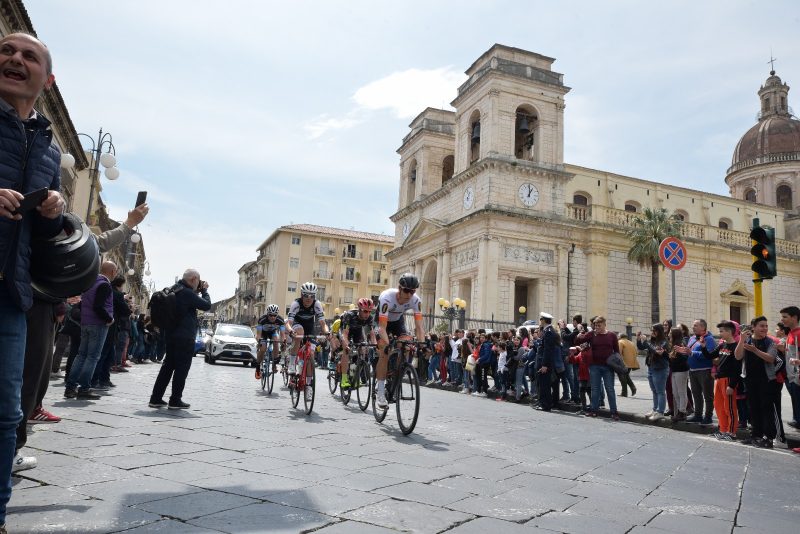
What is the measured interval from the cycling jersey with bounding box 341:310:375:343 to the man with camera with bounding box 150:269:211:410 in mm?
2413

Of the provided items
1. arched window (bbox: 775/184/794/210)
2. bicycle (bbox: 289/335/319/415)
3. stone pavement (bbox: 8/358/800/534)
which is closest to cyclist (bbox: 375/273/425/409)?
stone pavement (bbox: 8/358/800/534)

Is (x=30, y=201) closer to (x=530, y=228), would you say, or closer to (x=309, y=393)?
(x=309, y=393)

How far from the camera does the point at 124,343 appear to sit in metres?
14.8

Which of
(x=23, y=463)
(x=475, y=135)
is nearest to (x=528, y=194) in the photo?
(x=475, y=135)

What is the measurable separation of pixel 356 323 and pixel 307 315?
929 millimetres

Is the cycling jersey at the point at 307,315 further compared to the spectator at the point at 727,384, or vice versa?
the cycling jersey at the point at 307,315

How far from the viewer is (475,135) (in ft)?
121

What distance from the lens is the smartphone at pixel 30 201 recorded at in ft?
8.20

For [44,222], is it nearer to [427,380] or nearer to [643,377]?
[427,380]

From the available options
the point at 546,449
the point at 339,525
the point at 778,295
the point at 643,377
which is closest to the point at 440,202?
the point at 643,377

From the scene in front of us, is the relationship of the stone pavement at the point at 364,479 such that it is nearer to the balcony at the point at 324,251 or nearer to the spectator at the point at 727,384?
the spectator at the point at 727,384

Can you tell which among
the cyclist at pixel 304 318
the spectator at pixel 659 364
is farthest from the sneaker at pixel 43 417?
the spectator at pixel 659 364

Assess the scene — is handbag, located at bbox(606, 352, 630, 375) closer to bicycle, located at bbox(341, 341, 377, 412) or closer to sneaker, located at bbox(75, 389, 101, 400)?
bicycle, located at bbox(341, 341, 377, 412)

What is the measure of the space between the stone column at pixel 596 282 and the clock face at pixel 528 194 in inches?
191
